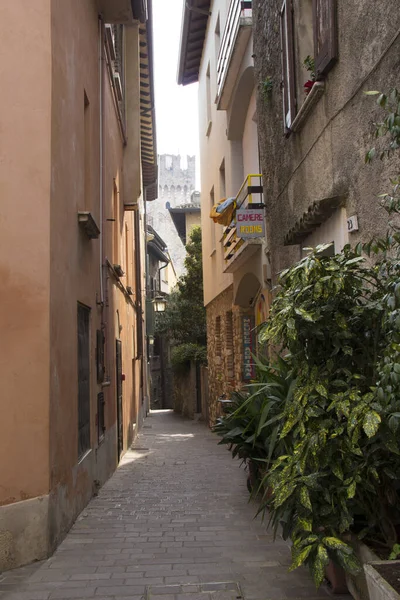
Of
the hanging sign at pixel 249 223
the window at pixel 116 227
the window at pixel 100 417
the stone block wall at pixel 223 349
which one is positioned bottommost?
the window at pixel 100 417

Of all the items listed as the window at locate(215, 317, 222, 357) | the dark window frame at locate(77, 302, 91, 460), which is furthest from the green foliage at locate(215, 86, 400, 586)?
the window at locate(215, 317, 222, 357)

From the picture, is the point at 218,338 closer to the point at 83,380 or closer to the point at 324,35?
the point at 83,380

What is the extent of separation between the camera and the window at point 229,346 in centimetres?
1546

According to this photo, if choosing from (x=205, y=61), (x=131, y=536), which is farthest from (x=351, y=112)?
(x=205, y=61)

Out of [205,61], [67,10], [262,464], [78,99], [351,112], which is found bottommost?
[262,464]

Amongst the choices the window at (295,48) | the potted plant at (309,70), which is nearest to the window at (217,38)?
the window at (295,48)

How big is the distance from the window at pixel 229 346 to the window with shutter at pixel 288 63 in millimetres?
8104

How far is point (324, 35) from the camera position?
6.10m

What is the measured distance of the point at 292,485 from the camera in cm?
379

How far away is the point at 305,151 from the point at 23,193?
3.28 meters

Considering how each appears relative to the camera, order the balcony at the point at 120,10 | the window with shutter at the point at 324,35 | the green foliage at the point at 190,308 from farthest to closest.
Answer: the green foliage at the point at 190,308 → the balcony at the point at 120,10 → the window with shutter at the point at 324,35

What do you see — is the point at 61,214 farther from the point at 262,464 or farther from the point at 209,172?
the point at 209,172

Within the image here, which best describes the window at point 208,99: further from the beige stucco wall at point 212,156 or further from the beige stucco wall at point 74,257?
the beige stucco wall at point 74,257

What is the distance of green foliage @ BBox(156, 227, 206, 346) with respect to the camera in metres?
25.3
